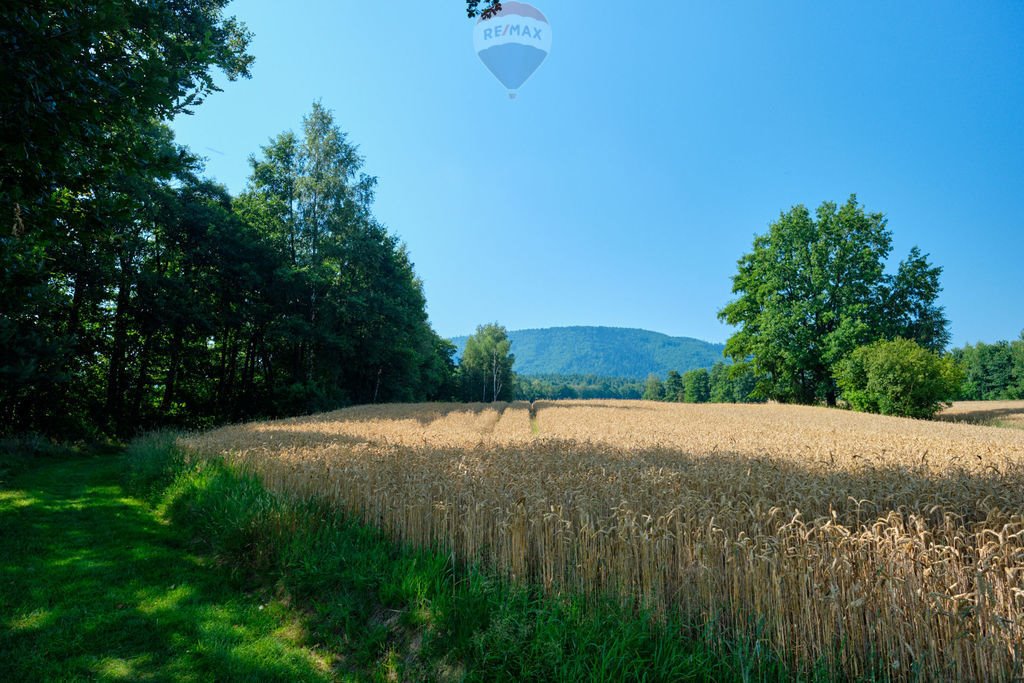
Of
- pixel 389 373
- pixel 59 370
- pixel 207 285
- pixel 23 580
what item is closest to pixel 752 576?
pixel 23 580

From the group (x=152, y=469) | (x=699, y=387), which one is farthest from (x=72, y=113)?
(x=699, y=387)

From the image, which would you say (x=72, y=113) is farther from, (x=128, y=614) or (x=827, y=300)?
(x=827, y=300)

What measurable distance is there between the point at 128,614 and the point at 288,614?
1884 millimetres

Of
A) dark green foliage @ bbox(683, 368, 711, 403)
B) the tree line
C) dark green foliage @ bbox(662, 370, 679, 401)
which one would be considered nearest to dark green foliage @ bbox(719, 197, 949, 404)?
the tree line

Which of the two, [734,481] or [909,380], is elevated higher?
[909,380]

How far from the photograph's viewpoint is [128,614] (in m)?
5.28

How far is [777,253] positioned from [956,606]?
47190 millimetres

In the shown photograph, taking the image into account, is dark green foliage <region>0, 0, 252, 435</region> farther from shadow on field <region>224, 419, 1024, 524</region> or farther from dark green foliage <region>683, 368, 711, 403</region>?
dark green foliage <region>683, 368, 711, 403</region>

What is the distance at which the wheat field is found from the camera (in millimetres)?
3240

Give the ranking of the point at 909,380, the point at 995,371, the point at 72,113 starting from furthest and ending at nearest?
the point at 995,371, the point at 909,380, the point at 72,113

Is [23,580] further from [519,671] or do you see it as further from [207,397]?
[207,397]

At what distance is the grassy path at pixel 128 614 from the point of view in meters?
4.29

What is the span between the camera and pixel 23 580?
5.97m

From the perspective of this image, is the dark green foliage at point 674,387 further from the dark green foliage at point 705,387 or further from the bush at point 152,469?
the bush at point 152,469
